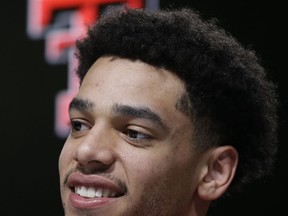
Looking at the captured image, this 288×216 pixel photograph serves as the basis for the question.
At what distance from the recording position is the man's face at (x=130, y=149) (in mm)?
1572

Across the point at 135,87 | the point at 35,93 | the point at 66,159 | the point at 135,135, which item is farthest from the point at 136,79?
the point at 35,93

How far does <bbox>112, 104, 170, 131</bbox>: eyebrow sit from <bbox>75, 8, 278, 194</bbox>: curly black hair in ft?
0.28

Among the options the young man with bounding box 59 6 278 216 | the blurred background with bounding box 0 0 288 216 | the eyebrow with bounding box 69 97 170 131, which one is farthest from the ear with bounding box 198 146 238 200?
the blurred background with bounding box 0 0 288 216

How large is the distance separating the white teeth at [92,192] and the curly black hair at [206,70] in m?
0.28

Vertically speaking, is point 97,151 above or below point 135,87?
below

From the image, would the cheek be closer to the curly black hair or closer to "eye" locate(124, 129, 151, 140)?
"eye" locate(124, 129, 151, 140)

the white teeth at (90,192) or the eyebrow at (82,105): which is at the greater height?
the eyebrow at (82,105)

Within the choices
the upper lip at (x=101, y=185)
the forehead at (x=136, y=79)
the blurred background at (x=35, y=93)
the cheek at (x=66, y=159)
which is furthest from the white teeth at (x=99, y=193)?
the blurred background at (x=35, y=93)

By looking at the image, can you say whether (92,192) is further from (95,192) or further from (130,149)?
(130,149)

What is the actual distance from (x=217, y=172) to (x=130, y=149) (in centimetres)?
27

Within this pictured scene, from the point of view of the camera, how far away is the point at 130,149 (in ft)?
5.26

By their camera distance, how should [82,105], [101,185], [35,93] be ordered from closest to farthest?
1. [101,185]
2. [82,105]
3. [35,93]

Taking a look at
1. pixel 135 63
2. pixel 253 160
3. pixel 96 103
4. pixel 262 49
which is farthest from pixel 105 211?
pixel 262 49

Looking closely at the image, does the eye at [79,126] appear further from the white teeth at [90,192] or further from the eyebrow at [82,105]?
the white teeth at [90,192]
